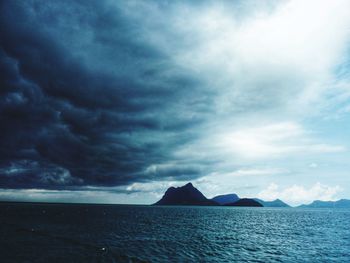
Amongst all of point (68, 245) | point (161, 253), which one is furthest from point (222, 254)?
point (68, 245)

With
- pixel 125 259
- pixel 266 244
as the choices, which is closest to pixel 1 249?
pixel 125 259

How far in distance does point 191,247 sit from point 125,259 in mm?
19158

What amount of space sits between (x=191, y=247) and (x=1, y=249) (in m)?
38.4

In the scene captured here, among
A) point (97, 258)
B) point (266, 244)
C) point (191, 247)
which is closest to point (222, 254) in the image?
point (191, 247)

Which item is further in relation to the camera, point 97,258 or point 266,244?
point 266,244

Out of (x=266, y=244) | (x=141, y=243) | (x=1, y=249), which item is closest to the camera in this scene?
(x=1, y=249)

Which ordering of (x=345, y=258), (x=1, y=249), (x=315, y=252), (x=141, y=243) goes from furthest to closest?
(x=141, y=243) < (x=315, y=252) < (x=345, y=258) < (x=1, y=249)

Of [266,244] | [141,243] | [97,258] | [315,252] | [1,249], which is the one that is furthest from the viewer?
[266,244]

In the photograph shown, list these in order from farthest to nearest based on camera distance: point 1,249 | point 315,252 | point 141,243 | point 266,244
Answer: point 266,244, point 141,243, point 315,252, point 1,249

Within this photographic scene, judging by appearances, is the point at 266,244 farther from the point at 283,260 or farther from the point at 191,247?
the point at 191,247

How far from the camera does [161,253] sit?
155ft

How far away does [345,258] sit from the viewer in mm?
48844

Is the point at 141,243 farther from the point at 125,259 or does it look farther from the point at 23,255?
the point at 23,255

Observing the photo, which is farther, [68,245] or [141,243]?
[141,243]
